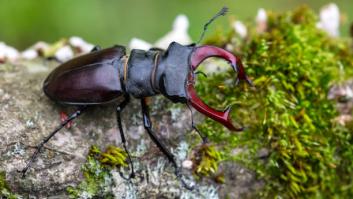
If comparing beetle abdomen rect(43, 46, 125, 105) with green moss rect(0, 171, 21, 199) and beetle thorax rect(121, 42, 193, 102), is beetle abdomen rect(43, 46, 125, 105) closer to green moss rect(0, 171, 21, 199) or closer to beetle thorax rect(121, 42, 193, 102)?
beetle thorax rect(121, 42, 193, 102)

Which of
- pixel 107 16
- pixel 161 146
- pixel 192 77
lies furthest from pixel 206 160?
pixel 107 16

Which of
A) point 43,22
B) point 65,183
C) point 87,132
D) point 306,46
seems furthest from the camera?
point 43,22

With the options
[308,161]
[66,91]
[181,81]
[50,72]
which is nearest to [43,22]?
[50,72]

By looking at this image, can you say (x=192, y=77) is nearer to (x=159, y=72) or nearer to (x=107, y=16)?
(x=159, y=72)

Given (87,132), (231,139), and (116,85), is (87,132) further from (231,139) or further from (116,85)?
(231,139)

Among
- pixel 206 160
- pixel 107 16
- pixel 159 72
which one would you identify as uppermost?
pixel 107 16

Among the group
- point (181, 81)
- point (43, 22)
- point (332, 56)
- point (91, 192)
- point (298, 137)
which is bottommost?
point (91, 192)

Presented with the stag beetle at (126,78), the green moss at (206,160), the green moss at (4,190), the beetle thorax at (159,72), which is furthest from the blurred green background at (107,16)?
the green moss at (4,190)

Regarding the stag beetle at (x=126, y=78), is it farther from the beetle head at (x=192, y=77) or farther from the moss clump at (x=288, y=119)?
the moss clump at (x=288, y=119)

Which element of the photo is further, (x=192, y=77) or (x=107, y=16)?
(x=107, y=16)
